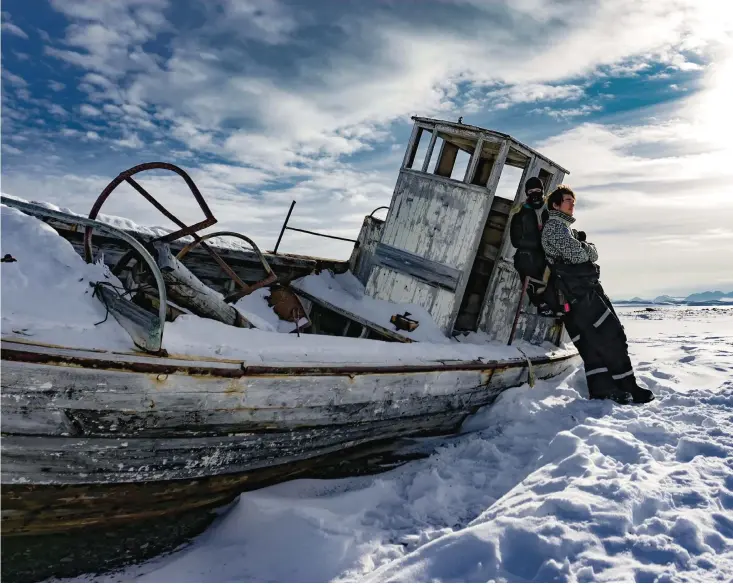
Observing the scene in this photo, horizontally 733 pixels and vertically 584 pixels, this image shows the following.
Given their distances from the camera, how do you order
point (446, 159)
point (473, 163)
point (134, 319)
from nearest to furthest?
point (134, 319) < point (473, 163) < point (446, 159)

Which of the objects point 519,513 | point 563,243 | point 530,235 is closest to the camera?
point 519,513

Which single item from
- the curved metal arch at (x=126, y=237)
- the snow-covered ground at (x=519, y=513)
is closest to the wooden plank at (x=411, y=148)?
the snow-covered ground at (x=519, y=513)

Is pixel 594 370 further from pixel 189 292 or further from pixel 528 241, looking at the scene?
pixel 189 292

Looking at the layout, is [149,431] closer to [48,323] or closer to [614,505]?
[48,323]

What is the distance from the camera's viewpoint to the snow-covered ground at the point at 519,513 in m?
2.49

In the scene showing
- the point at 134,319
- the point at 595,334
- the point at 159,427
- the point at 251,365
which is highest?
the point at 595,334

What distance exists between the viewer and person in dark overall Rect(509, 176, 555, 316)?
226 inches

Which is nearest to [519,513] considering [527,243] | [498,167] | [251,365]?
[251,365]

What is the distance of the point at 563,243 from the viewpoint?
5.52m

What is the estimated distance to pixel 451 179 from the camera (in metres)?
5.86

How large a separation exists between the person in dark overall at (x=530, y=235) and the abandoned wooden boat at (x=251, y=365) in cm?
46

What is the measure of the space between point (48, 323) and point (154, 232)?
256cm

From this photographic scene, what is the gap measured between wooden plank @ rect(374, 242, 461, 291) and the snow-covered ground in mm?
1741

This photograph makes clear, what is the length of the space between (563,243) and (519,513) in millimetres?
3567
